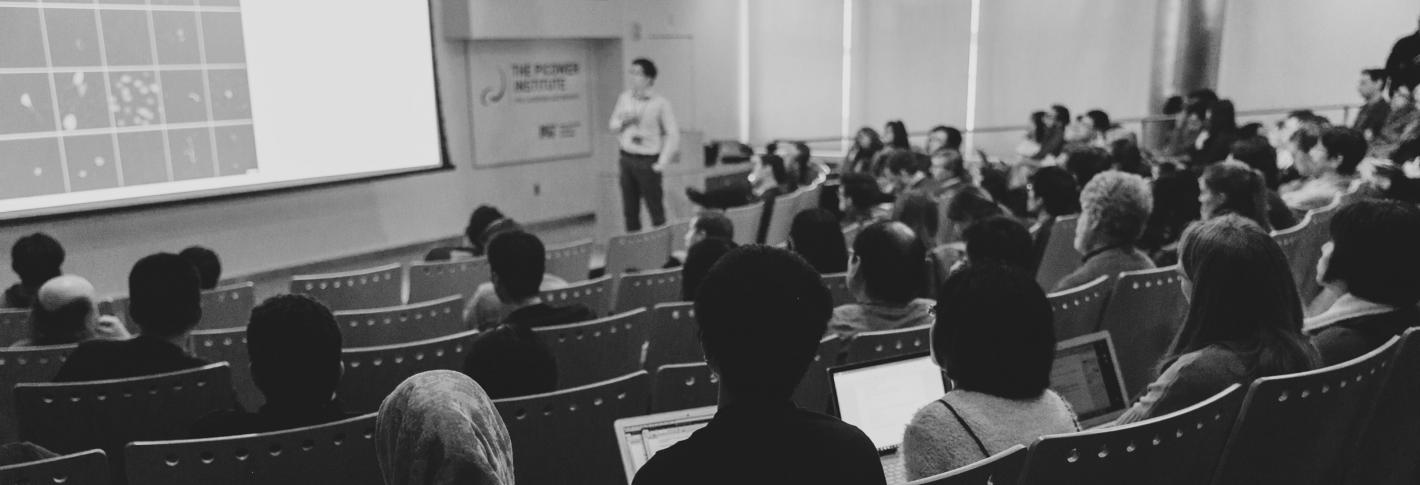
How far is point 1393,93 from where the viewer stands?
30.5ft

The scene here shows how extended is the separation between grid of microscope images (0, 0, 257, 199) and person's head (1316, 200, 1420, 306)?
21.9 ft

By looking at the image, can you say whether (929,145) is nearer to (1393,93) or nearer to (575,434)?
(1393,93)

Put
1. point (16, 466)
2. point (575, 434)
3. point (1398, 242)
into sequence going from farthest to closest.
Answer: point (1398, 242)
point (575, 434)
point (16, 466)

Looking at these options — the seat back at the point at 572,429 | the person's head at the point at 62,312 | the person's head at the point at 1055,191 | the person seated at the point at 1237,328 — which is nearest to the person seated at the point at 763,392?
the seat back at the point at 572,429

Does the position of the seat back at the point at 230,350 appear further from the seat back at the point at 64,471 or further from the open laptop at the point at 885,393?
the open laptop at the point at 885,393

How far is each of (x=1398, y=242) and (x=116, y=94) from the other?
6814 millimetres

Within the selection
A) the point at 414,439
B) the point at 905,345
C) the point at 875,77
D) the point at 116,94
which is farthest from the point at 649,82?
the point at 414,439

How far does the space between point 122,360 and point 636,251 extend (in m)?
2.74

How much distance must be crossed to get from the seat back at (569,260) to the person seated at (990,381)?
10.7ft

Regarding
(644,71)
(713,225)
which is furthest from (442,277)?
(644,71)

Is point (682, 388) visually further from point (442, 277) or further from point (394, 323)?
point (442, 277)

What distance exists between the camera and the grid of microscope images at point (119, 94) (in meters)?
6.27

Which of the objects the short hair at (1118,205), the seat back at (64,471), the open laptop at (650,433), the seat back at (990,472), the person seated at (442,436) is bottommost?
the seat back at (64,471)

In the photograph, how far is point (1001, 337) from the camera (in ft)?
6.25
